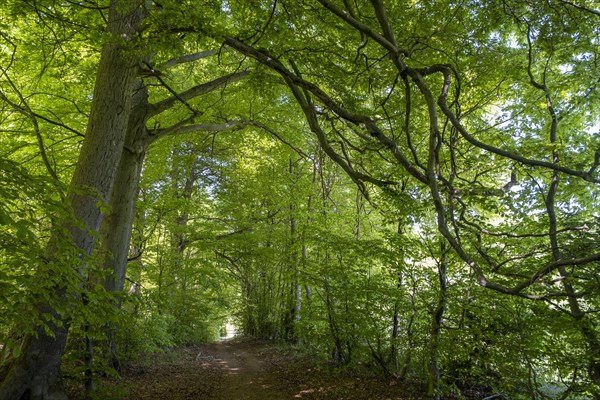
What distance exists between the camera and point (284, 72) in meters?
4.33

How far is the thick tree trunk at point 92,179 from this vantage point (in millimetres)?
4086

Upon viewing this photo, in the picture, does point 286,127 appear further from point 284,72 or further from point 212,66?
point 284,72

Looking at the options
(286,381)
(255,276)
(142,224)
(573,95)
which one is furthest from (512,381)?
(255,276)

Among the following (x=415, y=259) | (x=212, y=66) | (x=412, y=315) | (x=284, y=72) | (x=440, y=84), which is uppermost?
(x=212, y=66)

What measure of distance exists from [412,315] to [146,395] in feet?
15.6

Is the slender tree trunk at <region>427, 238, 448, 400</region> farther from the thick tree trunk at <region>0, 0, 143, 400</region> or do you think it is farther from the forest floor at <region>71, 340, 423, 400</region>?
the thick tree trunk at <region>0, 0, 143, 400</region>

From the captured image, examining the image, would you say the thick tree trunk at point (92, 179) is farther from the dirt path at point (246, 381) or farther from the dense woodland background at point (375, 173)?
the dirt path at point (246, 381)

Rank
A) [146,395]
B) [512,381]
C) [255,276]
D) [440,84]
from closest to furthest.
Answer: [512,381] → [146,395] → [440,84] → [255,276]

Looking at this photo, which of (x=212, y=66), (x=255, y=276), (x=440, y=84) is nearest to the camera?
(x=440, y=84)

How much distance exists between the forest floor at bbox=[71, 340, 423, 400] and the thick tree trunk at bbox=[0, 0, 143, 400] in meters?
0.93

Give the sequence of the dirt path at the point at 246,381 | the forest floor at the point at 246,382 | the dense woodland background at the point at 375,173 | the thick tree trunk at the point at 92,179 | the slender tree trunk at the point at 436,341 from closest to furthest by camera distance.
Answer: the dense woodland background at the point at 375,173
the thick tree trunk at the point at 92,179
the slender tree trunk at the point at 436,341
the forest floor at the point at 246,382
the dirt path at the point at 246,381

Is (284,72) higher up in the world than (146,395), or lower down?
higher up

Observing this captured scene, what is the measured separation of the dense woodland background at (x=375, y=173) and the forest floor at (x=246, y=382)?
48 cm

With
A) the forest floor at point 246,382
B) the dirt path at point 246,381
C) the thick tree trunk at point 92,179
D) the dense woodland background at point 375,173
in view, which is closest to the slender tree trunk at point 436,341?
the dense woodland background at point 375,173
